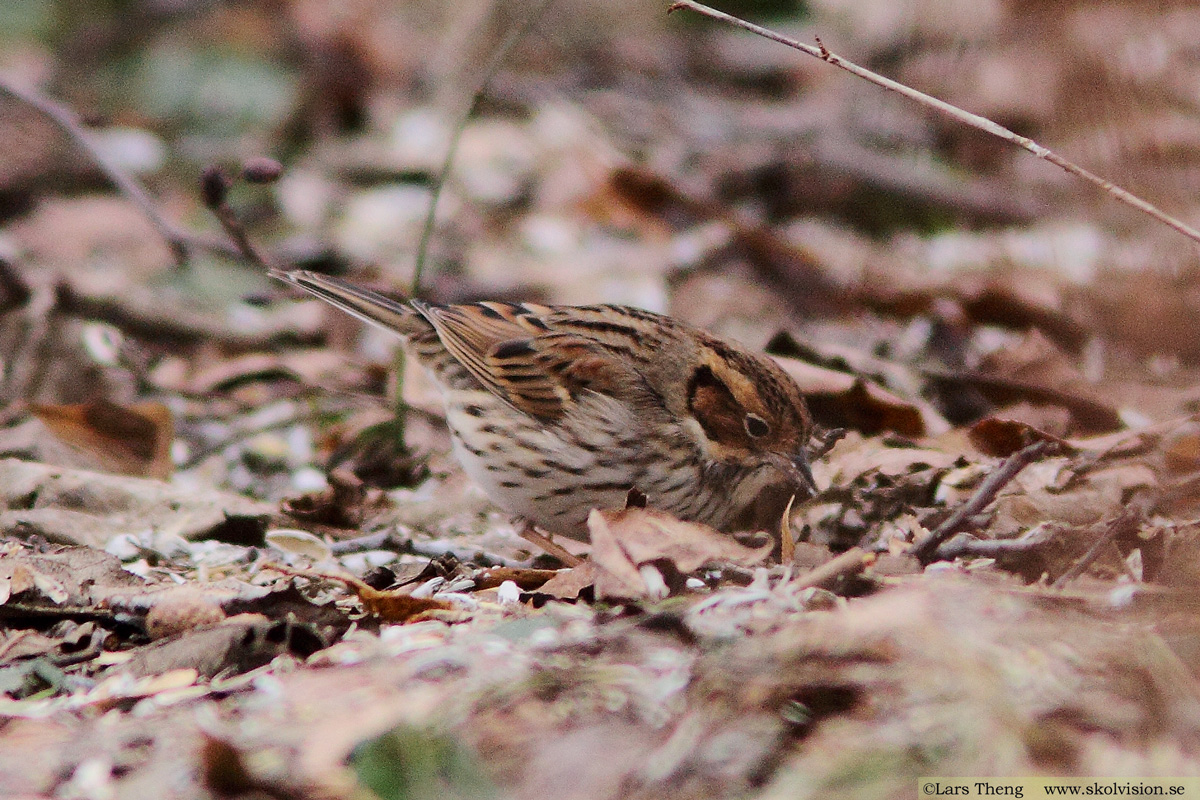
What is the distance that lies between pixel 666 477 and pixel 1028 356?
173 cm

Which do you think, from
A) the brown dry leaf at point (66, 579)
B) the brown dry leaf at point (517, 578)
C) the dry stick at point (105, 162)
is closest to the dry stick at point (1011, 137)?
the brown dry leaf at point (517, 578)

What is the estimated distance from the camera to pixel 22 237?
761cm

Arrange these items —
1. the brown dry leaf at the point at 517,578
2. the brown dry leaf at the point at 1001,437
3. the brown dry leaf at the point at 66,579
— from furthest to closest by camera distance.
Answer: the brown dry leaf at the point at 1001,437
the brown dry leaf at the point at 517,578
the brown dry leaf at the point at 66,579

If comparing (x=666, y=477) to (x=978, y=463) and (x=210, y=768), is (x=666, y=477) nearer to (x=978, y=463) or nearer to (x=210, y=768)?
(x=978, y=463)

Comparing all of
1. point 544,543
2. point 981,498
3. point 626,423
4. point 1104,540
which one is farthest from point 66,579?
point 1104,540

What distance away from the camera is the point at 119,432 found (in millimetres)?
5020

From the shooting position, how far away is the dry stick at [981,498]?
3.05 m

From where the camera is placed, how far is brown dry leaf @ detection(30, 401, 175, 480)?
16.1ft

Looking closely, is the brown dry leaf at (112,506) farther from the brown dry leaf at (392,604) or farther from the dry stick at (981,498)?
the dry stick at (981,498)

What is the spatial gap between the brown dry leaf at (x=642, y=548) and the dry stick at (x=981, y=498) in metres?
0.39

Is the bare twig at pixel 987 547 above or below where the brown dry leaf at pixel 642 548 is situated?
above

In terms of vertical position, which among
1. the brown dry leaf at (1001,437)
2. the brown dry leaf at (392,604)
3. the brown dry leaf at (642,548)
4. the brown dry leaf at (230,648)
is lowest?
the brown dry leaf at (230,648)

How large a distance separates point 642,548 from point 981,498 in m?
0.79

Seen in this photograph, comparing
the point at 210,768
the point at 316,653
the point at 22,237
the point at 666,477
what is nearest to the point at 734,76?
the point at 22,237
